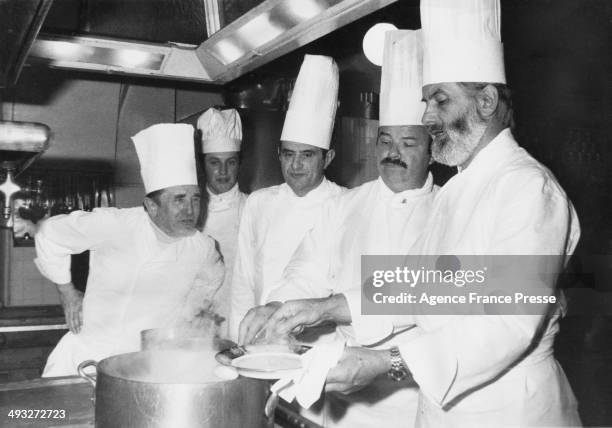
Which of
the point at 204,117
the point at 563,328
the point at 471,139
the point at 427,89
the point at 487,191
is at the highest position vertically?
the point at 204,117

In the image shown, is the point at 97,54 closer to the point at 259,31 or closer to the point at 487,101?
the point at 259,31

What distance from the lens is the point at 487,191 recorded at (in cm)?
123

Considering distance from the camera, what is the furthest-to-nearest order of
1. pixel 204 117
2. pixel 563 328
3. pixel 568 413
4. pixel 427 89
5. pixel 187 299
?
1. pixel 204 117
2. pixel 563 328
3. pixel 187 299
4. pixel 427 89
5. pixel 568 413

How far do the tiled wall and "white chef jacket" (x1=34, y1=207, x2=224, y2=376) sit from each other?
1899 mm

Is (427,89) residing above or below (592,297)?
above

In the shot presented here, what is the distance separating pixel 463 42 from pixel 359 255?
0.82 m

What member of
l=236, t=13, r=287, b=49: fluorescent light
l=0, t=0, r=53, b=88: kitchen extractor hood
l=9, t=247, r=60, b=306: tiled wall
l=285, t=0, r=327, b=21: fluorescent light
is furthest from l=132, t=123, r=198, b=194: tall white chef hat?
l=9, t=247, r=60, b=306: tiled wall

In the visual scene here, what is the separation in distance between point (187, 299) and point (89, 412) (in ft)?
4.10

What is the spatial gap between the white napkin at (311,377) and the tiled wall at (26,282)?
147 inches

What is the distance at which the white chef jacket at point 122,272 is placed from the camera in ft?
7.65

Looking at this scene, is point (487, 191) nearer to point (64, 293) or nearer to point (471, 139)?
point (471, 139)

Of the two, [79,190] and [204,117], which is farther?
[79,190]

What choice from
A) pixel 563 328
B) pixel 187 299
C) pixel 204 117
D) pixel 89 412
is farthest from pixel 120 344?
pixel 563 328

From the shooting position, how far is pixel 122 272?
2.41 meters
